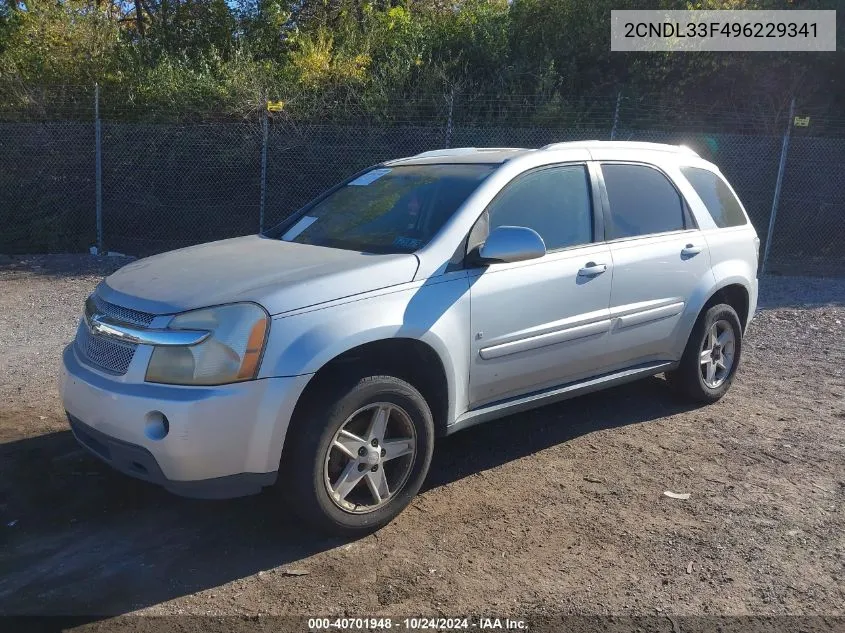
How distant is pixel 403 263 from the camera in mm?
3949

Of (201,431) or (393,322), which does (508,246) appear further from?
(201,431)

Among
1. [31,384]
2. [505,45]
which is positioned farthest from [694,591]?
[505,45]

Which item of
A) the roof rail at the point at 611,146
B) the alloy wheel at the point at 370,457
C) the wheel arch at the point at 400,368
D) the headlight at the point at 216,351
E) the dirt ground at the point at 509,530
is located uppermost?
the roof rail at the point at 611,146

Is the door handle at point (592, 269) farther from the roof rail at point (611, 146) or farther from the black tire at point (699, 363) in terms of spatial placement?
the black tire at point (699, 363)

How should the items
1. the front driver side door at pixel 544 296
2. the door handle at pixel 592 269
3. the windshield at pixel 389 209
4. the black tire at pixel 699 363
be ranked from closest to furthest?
1. the front driver side door at pixel 544 296
2. the windshield at pixel 389 209
3. the door handle at pixel 592 269
4. the black tire at pixel 699 363

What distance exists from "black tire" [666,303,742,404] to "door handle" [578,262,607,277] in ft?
3.87

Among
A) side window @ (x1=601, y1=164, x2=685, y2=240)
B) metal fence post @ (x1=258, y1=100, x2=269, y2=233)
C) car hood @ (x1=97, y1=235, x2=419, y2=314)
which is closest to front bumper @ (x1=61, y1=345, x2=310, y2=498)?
car hood @ (x1=97, y1=235, x2=419, y2=314)

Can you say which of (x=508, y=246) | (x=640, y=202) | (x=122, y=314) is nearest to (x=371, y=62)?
(x=640, y=202)

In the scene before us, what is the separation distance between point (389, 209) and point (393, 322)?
113 centimetres

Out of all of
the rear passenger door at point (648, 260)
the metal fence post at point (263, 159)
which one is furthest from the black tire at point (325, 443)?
the metal fence post at point (263, 159)

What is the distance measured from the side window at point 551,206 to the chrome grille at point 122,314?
1.91 metres

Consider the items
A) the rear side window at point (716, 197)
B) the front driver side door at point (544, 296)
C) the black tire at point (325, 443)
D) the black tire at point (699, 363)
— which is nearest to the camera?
the black tire at point (325, 443)

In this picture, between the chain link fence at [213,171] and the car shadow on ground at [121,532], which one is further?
the chain link fence at [213,171]

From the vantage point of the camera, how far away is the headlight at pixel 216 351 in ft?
11.1
